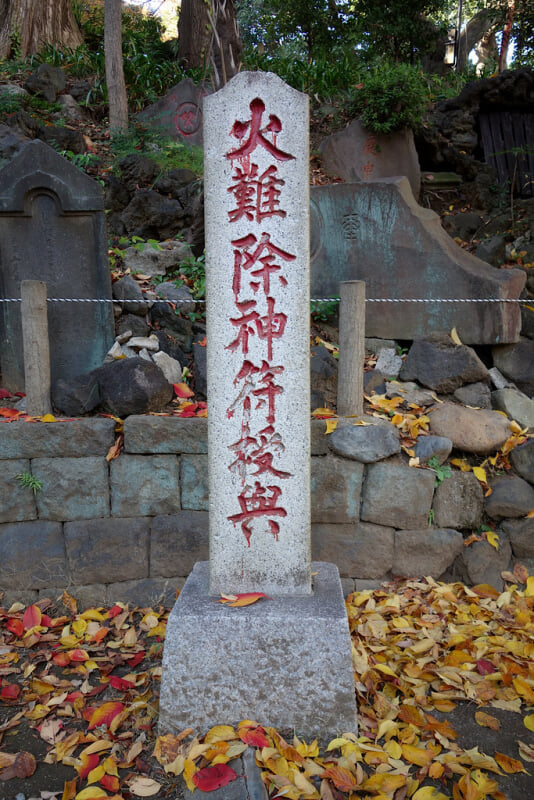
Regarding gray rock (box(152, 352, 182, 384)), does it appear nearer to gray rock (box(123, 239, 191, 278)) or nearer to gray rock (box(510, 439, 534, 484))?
gray rock (box(123, 239, 191, 278))

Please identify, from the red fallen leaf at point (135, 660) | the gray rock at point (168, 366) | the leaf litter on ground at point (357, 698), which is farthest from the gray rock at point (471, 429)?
the red fallen leaf at point (135, 660)

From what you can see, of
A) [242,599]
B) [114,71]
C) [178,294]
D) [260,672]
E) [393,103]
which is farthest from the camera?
[114,71]

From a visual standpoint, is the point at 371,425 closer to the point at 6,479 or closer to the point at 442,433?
the point at 442,433

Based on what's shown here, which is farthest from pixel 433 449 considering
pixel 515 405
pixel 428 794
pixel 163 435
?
pixel 428 794

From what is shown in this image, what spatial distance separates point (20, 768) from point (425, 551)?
2.34 m

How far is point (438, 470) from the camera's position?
Result: 3.36m

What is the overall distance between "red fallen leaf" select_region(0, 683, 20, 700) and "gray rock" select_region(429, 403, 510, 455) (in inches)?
105

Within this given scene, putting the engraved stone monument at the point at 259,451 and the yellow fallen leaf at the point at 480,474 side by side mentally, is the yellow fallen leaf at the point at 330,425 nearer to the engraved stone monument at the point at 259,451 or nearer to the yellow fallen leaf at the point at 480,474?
the yellow fallen leaf at the point at 480,474

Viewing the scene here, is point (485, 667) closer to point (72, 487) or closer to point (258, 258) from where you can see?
point (258, 258)

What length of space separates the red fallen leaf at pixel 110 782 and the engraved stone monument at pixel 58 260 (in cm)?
256

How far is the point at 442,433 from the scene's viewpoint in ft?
11.5

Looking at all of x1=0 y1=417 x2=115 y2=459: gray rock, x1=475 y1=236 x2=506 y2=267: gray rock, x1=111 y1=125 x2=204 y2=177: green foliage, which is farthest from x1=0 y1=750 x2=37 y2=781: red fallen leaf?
x1=475 y1=236 x2=506 y2=267: gray rock

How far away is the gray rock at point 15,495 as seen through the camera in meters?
3.30

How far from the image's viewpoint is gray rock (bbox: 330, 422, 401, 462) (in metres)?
3.30
